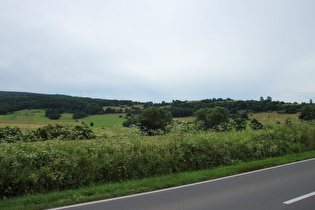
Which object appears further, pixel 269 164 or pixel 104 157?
pixel 269 164

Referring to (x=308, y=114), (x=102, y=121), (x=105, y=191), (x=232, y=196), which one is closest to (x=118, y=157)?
(x=105, y=191)

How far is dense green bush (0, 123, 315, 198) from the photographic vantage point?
6816mm

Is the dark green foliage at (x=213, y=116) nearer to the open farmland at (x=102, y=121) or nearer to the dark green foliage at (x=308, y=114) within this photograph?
the dark green foliage at (x=308, y=114)

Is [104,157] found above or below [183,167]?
above

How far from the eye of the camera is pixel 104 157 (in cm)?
816

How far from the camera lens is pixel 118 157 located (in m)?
8.28

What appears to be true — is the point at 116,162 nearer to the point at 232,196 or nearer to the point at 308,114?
the point at 232,196

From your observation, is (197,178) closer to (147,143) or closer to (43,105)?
(147,143)

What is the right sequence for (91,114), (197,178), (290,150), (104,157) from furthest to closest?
(91,114) → (290,150) → (104,157) → (197,178)

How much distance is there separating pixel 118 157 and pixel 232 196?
452cm

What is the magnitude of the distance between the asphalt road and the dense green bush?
2.07 meters

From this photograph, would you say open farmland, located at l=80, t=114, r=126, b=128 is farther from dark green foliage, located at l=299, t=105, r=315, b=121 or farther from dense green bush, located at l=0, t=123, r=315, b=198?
dense green bush, located at l=0, t=123, r=315, b=198

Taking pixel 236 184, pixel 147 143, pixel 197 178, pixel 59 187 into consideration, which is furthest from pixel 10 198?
pixel 236 184

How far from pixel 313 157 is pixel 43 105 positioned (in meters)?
91.3
